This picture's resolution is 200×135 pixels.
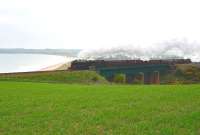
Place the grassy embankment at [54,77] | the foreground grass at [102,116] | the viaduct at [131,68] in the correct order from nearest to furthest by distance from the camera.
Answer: the foreground grass at [102,116], the grassy embankment at [54,77], the viaduct at [131,68]

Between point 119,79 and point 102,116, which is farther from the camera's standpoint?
point 119,79

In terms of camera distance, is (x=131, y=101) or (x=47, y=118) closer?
(x=47, y=118)

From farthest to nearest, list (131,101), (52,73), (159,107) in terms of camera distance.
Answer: (52,73) < (131,101) < (159,107)

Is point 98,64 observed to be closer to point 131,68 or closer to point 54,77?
point 131,68

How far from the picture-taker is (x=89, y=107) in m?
12.6

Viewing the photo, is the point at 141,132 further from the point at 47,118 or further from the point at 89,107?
the point at 89,107

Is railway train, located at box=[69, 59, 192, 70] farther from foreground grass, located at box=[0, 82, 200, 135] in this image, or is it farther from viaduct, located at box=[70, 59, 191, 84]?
foreground grass, located at box=[0, 82, 200, 135]

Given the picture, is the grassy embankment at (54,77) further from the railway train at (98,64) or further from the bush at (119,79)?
the railway train at (98,64)

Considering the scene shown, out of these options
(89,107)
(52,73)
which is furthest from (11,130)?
(52,73)

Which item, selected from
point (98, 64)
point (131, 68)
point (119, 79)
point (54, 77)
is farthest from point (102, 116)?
point (131, 68)

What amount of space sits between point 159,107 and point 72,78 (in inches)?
888

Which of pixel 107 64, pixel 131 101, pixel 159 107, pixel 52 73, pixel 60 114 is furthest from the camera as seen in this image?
pixel 107 64

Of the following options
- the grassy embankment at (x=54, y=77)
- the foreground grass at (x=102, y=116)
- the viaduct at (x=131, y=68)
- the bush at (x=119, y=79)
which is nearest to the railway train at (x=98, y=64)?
the viaduct at (x=131, y=68)

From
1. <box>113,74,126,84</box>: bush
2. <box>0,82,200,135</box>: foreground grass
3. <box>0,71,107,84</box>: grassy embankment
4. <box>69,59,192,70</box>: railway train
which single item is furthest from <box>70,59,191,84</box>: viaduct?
<box>0,82,200,135</box>: foreground grass
